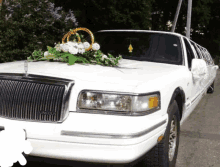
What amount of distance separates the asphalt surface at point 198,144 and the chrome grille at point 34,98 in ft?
1.32

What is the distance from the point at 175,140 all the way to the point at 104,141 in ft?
5.01

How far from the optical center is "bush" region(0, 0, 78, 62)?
9.07m

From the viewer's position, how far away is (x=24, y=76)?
2887 millimetres

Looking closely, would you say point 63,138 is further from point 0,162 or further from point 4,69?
point 4,69

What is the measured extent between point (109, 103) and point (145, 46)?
2317mm

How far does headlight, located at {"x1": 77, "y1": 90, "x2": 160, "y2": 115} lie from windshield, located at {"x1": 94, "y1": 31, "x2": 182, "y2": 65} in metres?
1.99

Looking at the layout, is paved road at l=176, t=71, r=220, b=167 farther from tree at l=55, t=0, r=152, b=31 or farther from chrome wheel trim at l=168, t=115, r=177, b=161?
tree at l=55, t=0, r=152, b=31

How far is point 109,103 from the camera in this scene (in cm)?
271

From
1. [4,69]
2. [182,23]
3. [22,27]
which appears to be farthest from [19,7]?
[182,23]

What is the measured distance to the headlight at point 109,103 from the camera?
2695 mm

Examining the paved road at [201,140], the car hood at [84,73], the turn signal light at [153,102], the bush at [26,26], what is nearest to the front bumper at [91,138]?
the turn signal light at [153,102]

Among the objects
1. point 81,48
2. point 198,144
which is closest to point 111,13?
point 198,144

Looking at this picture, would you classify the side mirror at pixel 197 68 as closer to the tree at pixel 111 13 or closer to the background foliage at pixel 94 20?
the background foliage at pixel 94 20

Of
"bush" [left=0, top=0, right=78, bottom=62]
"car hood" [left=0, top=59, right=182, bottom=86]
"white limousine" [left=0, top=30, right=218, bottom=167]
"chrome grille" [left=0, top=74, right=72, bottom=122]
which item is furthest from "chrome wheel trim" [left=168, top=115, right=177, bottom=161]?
"bush" [left=0, top=0, right=78, bottom=62]
